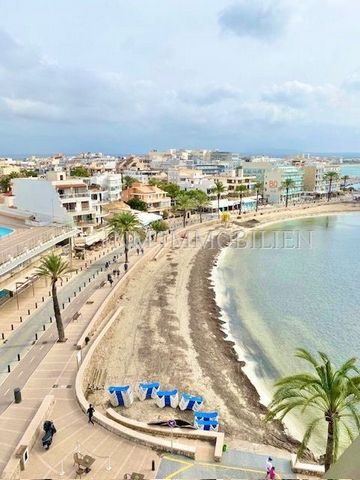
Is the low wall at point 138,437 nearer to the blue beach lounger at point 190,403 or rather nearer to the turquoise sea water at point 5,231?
the blue beach lounger at point 190,403

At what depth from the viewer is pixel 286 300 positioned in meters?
43.8

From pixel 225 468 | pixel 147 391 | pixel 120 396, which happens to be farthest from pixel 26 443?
pixel 225 468

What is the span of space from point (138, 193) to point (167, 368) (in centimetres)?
6155

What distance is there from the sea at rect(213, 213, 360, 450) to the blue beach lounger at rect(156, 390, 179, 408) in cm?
621

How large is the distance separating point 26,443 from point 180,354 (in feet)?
47.4

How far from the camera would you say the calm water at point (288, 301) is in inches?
1237

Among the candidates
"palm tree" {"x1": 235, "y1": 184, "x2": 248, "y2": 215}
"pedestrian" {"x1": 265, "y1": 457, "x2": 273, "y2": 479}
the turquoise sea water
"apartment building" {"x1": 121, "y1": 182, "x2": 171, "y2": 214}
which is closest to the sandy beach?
"pedestrian" {"x1": 265, "y1": 457, "x2": 273, "y2": 479}

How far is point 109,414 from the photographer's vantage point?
773 inches

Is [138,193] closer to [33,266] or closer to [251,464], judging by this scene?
[33,266]

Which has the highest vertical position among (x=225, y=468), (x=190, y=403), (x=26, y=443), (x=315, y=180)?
(x=315, y=180)

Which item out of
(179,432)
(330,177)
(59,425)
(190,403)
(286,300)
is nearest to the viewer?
(179,432)

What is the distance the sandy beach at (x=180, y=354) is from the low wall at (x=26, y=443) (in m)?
3.48

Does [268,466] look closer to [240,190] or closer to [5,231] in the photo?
[5,231]

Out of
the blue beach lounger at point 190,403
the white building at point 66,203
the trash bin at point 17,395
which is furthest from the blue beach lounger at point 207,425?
the white building at point 66,203
